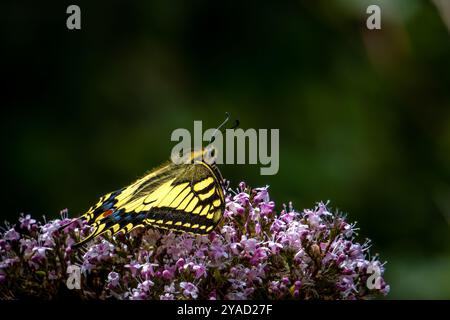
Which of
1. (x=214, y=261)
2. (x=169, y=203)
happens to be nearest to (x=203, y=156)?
(x=169, y=203)

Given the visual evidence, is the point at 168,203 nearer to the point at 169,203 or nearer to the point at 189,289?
the point at 169,203

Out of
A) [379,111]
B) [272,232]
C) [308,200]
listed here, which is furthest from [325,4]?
[272,232]

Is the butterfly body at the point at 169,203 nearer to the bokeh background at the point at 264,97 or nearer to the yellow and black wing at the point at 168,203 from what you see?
the yellow and black wing at the point at 168,203

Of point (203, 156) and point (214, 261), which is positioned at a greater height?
point (203, 156)

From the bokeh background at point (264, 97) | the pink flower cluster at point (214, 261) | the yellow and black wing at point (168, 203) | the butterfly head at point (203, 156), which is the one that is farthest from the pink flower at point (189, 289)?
the bokeh background at point (264, 97)

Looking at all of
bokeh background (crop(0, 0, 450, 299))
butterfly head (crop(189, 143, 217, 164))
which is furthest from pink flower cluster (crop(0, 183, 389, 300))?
bokeh background (crop(0, 0, 450, 299))
